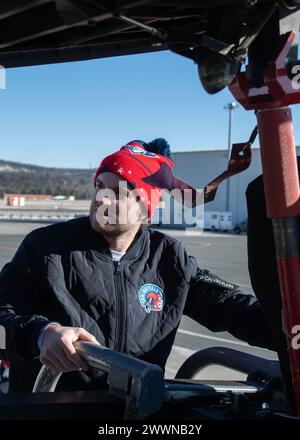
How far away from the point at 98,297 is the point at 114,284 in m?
0.09

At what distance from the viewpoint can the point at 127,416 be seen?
1.22 meters

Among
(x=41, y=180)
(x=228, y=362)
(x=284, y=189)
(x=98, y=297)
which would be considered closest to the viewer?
(x=284, y=189)

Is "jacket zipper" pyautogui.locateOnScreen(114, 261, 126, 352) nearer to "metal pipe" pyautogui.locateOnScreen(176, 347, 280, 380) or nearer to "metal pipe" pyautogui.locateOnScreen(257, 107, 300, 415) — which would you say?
"metal pipe" pyautogui.locateOnScreen(176, 347, 280, 380)

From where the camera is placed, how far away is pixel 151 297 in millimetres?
2145

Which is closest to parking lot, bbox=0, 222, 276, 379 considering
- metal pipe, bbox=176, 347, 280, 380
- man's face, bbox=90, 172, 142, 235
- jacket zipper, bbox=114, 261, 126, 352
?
metal pipe, bbox=176, 347, 280, 380

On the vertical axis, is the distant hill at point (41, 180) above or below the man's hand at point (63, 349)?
above

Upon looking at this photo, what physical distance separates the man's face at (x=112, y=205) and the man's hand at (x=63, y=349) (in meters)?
0.61

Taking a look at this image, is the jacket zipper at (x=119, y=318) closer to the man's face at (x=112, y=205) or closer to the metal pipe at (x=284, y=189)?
the man's face at (x=112, y=205)

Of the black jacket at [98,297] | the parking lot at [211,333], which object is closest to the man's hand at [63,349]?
the black jacket at [98,297]

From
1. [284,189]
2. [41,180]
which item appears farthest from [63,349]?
[41,180]

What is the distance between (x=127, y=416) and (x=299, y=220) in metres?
0.55

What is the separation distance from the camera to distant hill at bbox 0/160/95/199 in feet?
447

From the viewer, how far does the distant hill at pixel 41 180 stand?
13625 cm

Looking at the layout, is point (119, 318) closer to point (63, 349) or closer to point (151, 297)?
point (151, 297)
